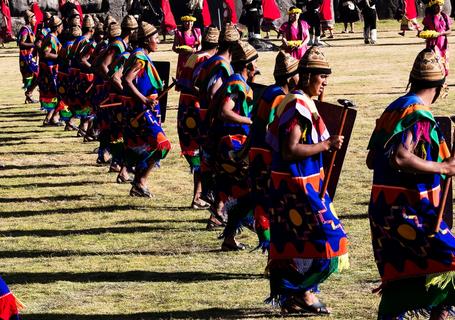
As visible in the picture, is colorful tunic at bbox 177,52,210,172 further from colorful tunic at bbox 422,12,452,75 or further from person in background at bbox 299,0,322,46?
person in background at bbox 299,0,322,46

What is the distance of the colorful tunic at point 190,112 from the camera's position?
11.6 metres

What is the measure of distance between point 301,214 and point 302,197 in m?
0.12

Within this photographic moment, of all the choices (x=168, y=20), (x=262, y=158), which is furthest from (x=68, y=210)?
(x=168, y=20)

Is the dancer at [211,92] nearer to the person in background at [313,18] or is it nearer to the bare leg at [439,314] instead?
the bare leg at [439,314]

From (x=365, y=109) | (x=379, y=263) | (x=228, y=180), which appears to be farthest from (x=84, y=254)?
(x=365, y=109)

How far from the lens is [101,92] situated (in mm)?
15797

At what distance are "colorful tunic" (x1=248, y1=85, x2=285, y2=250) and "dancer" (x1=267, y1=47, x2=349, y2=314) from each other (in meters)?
0.39

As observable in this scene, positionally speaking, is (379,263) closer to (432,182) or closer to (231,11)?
(432,182)

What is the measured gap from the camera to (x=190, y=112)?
1200cm

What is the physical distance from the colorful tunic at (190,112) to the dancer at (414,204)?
498cm

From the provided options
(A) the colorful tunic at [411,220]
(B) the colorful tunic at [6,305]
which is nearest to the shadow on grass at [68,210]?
(A) the colorful tunic at [411,220]

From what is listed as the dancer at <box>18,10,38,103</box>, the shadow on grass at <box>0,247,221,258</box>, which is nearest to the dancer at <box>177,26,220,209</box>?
the shadow on grass at <box>0,247,221,258</box>

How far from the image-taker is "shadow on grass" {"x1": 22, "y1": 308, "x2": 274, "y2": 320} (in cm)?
798

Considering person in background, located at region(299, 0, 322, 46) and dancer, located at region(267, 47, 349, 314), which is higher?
dancer, located at region(267, 47, 349, 314)
